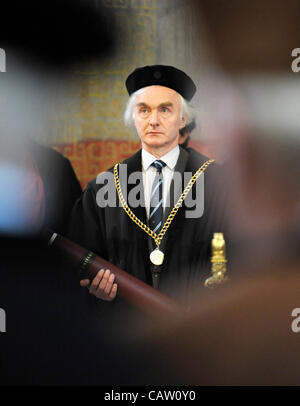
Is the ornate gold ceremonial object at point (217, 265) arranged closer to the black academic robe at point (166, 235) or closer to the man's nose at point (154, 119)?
the black academic robe at point (166, 235)

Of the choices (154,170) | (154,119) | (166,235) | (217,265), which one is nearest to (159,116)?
(154,119)

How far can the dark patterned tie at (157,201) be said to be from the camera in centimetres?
319

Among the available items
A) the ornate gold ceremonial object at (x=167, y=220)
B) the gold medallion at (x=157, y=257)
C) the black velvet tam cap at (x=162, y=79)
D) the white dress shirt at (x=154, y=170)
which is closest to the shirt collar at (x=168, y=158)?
the white dress shirt at (x=154, y=170)

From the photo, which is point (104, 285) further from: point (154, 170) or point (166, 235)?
point (154, 170)

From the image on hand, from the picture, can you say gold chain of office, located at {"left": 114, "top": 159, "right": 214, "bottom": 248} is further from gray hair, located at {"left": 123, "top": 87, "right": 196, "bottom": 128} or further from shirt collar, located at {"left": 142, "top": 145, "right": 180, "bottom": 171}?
gray hair, located at {"left": 123, "top": 87, "right": 196, "bottom": 128}

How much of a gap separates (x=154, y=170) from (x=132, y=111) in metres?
0.30

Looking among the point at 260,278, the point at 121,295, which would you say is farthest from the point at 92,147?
the point at 260,278

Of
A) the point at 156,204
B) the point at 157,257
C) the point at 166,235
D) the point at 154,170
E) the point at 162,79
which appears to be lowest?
the point at 157,257

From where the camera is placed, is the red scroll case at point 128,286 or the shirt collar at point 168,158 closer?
the red scroll case at point 128,286

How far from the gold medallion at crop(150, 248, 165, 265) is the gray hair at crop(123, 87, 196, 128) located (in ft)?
2.02

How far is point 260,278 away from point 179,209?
0.51m

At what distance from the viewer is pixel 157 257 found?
3.12 metres

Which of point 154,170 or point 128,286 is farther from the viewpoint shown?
point 154,170

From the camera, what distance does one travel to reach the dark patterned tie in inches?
125
